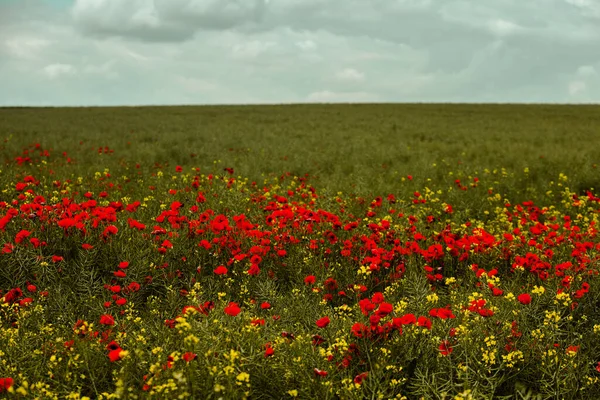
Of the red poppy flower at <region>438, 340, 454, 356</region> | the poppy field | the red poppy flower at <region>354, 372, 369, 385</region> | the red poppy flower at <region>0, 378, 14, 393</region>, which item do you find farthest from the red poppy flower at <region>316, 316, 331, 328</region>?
the red poppy flower at <region>0, 378, 14, 393</region>

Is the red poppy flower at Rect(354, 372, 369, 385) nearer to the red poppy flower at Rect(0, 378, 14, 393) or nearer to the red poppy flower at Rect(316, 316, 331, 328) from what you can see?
the red poppy flower at Rect(316, 316, 331, 328)

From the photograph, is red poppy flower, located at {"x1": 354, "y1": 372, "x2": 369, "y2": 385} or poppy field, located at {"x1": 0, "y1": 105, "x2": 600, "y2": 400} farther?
poppy field, located at {"x1": 0, "y1": 105, "x2": 600, "y2": 400}

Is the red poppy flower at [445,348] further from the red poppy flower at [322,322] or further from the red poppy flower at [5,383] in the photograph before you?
the red poppy flower at [5,383]

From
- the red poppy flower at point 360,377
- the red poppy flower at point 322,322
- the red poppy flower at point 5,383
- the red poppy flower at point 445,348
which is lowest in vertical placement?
the red poppy flower at point 360,377

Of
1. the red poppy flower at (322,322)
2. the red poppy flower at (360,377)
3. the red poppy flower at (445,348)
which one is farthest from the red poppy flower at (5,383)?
the red poppy flower at (445,348)

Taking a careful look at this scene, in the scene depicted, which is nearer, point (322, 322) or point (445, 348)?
point (322, 322)

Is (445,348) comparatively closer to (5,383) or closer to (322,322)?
(322,322)

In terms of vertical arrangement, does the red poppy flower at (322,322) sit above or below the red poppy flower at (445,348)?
above

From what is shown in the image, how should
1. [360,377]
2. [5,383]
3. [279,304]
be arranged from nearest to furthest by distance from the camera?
[5,383] → [360,377] → [279,304]

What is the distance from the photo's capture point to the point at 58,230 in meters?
4.06

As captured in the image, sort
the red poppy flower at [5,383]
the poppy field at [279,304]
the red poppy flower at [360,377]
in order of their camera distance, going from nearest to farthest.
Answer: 1. the red poppy flower at [5,383]
2. the red poppy flower at [360,377]
3. the poppy field at [279,304]

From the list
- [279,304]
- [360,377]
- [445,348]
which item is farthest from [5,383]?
[445,348]

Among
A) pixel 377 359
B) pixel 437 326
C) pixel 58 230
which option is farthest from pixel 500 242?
pixel 58 230

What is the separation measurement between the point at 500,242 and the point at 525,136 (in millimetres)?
13603
